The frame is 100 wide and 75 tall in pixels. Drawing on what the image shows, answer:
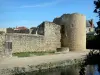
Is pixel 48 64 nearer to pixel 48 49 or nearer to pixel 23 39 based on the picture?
pixel 23 39

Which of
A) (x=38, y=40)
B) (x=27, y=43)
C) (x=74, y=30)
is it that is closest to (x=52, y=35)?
(x=74, y=30)

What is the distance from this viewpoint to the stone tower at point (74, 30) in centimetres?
2985

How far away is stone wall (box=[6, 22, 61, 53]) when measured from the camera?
23.1 metres

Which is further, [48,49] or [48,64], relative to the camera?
[48,49]

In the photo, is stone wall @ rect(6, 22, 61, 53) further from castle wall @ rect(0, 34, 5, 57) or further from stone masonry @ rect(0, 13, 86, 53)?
castle wall @ rect(0, 34, 5, 57)

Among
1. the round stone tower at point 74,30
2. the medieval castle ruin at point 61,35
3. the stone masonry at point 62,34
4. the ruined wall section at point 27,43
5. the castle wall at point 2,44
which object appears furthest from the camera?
the round stone tower at point 74,30

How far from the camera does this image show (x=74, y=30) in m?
30.0

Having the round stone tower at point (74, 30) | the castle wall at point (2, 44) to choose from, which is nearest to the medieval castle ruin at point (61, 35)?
the round stone tower at point (74, 30)

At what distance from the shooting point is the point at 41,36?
2656 cm

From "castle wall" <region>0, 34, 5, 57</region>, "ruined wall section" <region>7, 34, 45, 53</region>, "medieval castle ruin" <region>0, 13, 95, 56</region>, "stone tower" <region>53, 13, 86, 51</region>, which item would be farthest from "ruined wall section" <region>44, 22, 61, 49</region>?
"castle wall" <region>0, 34, 5, 57</region>

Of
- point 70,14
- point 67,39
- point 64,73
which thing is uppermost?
point 70,14

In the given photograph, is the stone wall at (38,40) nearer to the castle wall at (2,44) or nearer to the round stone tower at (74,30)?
the round stone tower at (74,30)

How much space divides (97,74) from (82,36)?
49.3ft

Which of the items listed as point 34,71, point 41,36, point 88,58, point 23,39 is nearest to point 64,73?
point 34,71
